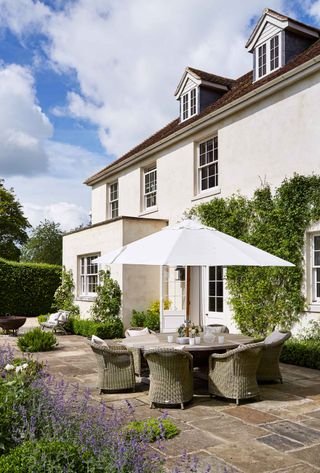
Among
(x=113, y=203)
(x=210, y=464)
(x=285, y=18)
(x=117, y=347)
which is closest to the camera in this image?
(x=210, y=464)

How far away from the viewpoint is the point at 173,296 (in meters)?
15.2

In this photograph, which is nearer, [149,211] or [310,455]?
[310,455]

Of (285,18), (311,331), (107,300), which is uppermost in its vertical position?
(285,18)

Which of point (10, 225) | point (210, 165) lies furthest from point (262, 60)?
point (10, 225)

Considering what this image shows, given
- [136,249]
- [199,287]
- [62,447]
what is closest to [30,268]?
[199,287]

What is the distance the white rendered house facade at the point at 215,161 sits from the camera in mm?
11141

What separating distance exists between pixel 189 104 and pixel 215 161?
3.82m

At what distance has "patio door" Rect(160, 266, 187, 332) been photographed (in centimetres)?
1425

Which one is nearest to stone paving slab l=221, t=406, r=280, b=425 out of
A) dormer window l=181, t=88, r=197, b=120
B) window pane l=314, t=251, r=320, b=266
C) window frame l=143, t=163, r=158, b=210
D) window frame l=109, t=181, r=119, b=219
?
window pane l=314, t=251, r=320, b=266

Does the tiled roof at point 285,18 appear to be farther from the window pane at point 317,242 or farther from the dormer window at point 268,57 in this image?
the window pane at point 317,242

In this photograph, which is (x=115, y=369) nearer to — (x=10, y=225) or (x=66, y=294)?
(x=66, y=294)

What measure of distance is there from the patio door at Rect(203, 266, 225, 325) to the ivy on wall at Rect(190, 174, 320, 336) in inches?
32.4

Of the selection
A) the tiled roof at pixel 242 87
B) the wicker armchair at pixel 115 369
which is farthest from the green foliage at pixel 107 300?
the wicker armchair at pixel 115 369

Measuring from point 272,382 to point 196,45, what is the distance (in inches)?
254
